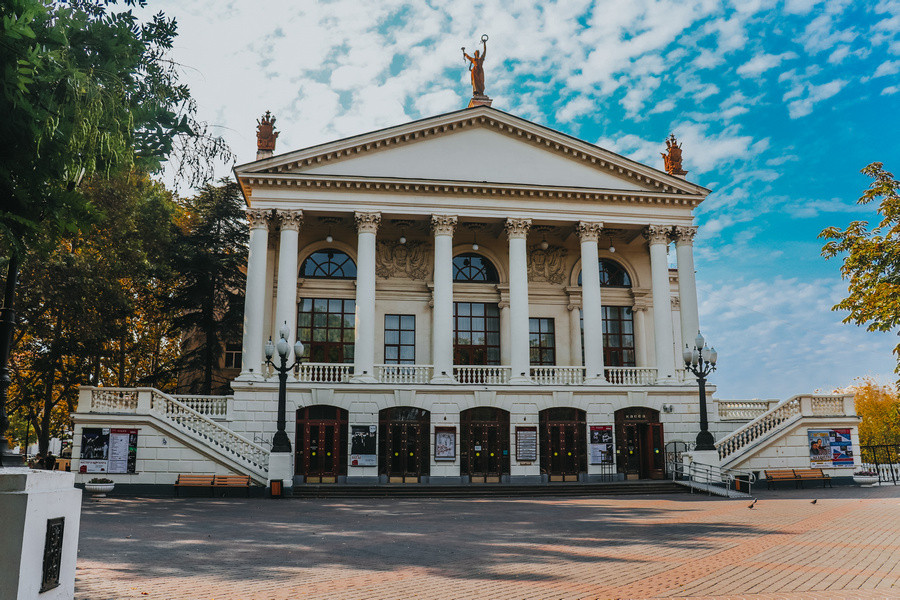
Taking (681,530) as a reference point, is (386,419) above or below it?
above

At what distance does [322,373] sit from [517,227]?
11958mm

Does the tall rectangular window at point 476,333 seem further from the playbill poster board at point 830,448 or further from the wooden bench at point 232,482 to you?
the playbill poster board at point 830,448

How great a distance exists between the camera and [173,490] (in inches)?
1006

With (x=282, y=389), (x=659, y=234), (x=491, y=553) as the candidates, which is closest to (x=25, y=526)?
(x=491, y=553)

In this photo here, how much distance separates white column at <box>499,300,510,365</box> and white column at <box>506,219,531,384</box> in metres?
0.66

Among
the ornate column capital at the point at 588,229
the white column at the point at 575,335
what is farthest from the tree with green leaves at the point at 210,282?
the ornate column capital at the point at 588,229

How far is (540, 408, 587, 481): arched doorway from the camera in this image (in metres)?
31.0

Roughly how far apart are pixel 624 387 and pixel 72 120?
29.5 m

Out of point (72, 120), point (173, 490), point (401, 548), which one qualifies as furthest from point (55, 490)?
point (173, 490)

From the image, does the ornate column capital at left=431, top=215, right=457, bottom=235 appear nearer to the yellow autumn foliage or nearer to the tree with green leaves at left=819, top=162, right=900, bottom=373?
the tree with green leaves at left=819, top=162, right=900, bottom=373

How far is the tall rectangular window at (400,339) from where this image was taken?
34.6m

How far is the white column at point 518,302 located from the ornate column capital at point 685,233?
26.0 feet

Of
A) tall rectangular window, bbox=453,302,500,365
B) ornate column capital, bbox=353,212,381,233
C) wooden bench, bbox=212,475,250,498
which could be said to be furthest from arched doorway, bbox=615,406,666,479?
wooden bench, bbox=212,475,250,498

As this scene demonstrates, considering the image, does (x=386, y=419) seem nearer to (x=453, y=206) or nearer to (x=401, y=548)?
(x=453, y=206)
